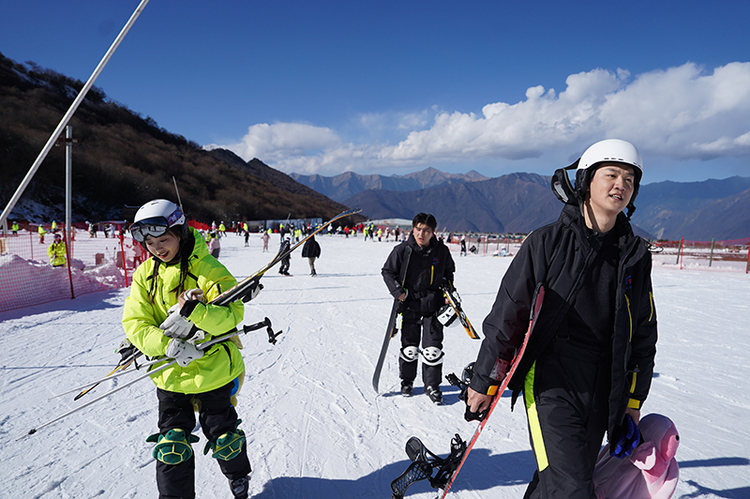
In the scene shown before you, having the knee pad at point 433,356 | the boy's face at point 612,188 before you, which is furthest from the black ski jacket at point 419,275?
the boy's face at point 612,188

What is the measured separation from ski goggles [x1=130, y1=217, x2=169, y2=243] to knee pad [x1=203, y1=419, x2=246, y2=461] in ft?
4.62

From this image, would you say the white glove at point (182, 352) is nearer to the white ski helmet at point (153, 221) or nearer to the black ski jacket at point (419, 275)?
the white ski helmet at point (153, 221)

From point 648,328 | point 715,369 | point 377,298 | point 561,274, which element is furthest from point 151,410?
point 715,369

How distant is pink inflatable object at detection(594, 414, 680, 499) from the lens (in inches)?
64.5

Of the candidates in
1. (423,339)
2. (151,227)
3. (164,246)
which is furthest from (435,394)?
(151,227)

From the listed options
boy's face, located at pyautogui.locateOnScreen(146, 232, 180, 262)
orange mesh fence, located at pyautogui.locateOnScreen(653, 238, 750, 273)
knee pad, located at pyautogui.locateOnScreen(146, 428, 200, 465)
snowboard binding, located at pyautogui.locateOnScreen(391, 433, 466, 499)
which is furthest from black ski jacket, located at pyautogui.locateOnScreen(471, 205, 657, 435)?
orange mesh fence, located at pyautogui.locateOnScreen(653, 238, 750, 273)

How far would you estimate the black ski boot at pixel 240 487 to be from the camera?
252cm

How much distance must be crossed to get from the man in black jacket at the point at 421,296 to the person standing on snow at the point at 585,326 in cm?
226

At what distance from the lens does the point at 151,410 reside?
3855 mm

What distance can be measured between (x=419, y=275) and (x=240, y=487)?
2.65m

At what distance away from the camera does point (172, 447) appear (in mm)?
2172

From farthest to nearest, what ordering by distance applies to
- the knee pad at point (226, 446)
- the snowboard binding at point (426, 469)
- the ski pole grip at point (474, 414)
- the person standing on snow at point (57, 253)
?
1. the person standing on snow at point (57, 253)
2. the snowboard binding at point (426, 469)
3. the knee pad at point (226, 446)
4. the ski pole grip at point (474, 414)

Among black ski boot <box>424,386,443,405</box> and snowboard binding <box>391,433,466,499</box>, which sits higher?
snowboard binding <box>391,433,466,499</box>

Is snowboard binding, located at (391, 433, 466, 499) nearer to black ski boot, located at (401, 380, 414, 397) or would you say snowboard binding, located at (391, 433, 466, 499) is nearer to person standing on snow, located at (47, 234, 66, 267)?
black ski boot, located at (401, 380, 414, 397)
